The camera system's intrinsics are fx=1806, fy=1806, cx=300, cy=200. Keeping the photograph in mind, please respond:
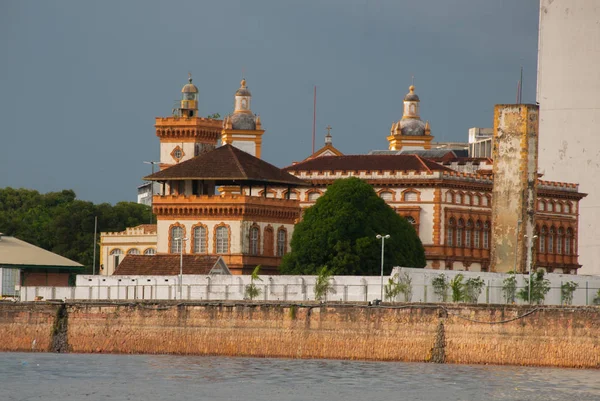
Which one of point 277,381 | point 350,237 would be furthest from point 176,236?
point 277,381

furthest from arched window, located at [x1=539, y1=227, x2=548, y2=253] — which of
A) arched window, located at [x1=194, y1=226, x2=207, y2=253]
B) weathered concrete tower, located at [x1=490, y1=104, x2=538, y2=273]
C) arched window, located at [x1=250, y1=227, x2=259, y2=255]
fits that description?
weathered concrete tower, located at [x1=490, y1=104, x2=538, y2=273]

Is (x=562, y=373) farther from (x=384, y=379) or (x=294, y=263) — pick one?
(x=294, y=263)

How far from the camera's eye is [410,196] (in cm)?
16000

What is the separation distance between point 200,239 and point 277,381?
175ft

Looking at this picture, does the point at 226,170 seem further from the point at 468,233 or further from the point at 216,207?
the point at 468,233

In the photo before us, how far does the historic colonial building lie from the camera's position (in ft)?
462

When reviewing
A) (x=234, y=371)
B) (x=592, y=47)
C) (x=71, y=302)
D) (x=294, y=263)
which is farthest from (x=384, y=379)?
(x=592, y=47)

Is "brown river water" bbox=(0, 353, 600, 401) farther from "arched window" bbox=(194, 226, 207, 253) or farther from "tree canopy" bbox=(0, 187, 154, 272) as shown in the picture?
"tree canopy" bbox=(0, 187, 154, 272)

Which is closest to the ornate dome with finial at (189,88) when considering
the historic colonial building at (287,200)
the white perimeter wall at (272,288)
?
the historic colonial building at (287,200)

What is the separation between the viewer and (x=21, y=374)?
9306 centimetres

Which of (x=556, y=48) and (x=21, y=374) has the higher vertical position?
(x=556, y=48)

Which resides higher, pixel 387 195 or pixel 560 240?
pixel 387 195

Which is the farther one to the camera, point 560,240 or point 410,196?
point 560,240

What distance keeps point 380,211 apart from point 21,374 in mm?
49598
